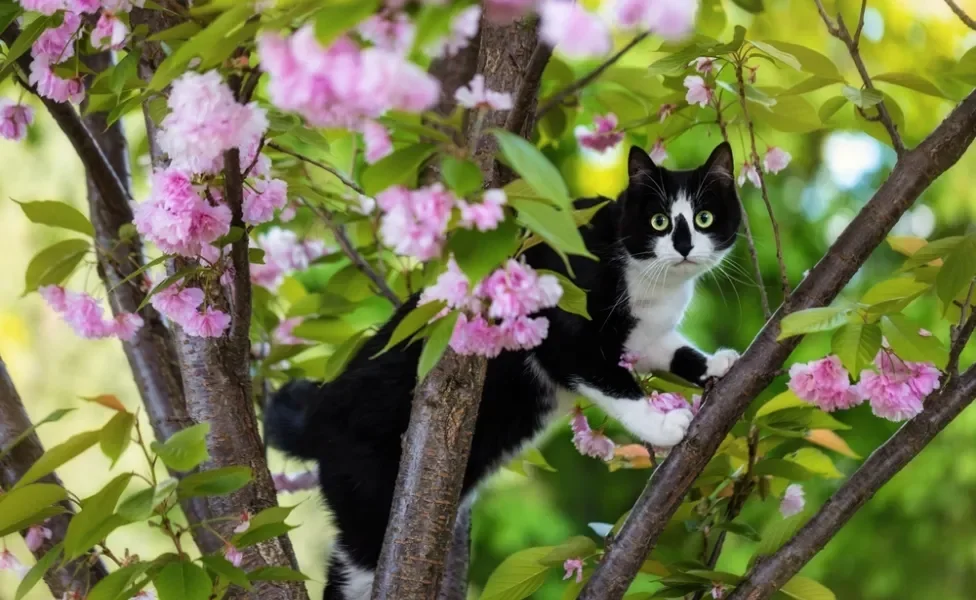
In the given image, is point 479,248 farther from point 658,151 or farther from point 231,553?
point 658,151

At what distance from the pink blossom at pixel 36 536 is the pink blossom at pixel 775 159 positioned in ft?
2.64

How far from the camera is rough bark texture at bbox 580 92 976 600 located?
2.64 ft

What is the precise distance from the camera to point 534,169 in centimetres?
44

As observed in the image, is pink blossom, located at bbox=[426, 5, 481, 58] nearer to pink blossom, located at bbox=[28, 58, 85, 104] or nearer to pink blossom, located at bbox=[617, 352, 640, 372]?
pink blossom, located at bbox=[28, 58, 85, 104]

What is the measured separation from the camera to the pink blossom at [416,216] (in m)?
0.48

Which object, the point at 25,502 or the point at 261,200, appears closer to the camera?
the point at 25,502

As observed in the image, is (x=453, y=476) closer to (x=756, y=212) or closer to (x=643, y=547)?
(x=643, y=547)

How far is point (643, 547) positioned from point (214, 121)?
0.51 m

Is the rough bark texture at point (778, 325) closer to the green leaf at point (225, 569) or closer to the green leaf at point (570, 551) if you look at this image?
the green leaf at point (570, 551)

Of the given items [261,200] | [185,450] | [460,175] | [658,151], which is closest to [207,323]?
[261,200]

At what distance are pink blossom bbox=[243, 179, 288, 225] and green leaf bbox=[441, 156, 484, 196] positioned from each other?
390mm

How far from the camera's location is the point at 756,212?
2406mm

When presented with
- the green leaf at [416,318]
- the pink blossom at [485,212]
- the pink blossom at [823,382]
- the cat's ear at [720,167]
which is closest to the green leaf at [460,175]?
the pink blossom at [485,212]

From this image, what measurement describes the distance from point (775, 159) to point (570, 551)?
464 millimetres
